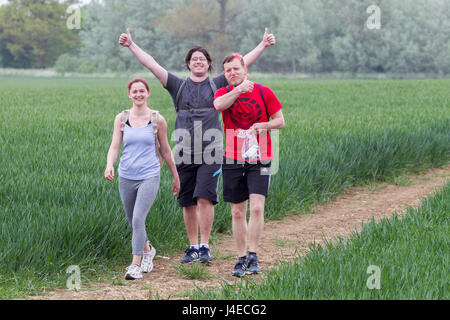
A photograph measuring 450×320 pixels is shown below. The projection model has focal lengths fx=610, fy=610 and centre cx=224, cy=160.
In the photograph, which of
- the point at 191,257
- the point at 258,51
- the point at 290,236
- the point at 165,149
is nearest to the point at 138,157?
the point at 165,149

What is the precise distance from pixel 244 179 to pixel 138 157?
0.90 m

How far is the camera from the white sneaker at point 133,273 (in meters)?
4.77

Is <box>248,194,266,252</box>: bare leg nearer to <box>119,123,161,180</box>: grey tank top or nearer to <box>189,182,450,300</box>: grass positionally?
<box>189,182,450,300</box>: grass

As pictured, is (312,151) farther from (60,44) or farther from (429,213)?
(60,44)

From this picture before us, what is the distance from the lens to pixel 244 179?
16.4 ft

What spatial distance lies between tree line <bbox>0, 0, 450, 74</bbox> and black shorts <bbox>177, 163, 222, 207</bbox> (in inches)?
1974

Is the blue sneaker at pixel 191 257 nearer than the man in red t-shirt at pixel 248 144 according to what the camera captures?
No

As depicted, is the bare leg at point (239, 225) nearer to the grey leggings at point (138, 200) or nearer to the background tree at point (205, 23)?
the grey leggings at point (138, 200)

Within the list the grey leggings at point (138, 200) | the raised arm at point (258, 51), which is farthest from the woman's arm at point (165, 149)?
the raised arm at point (258, 51)

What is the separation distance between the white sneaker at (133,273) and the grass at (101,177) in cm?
32

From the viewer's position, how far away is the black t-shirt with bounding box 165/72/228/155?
5145mm

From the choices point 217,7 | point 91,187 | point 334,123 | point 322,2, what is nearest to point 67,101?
point 334,123
